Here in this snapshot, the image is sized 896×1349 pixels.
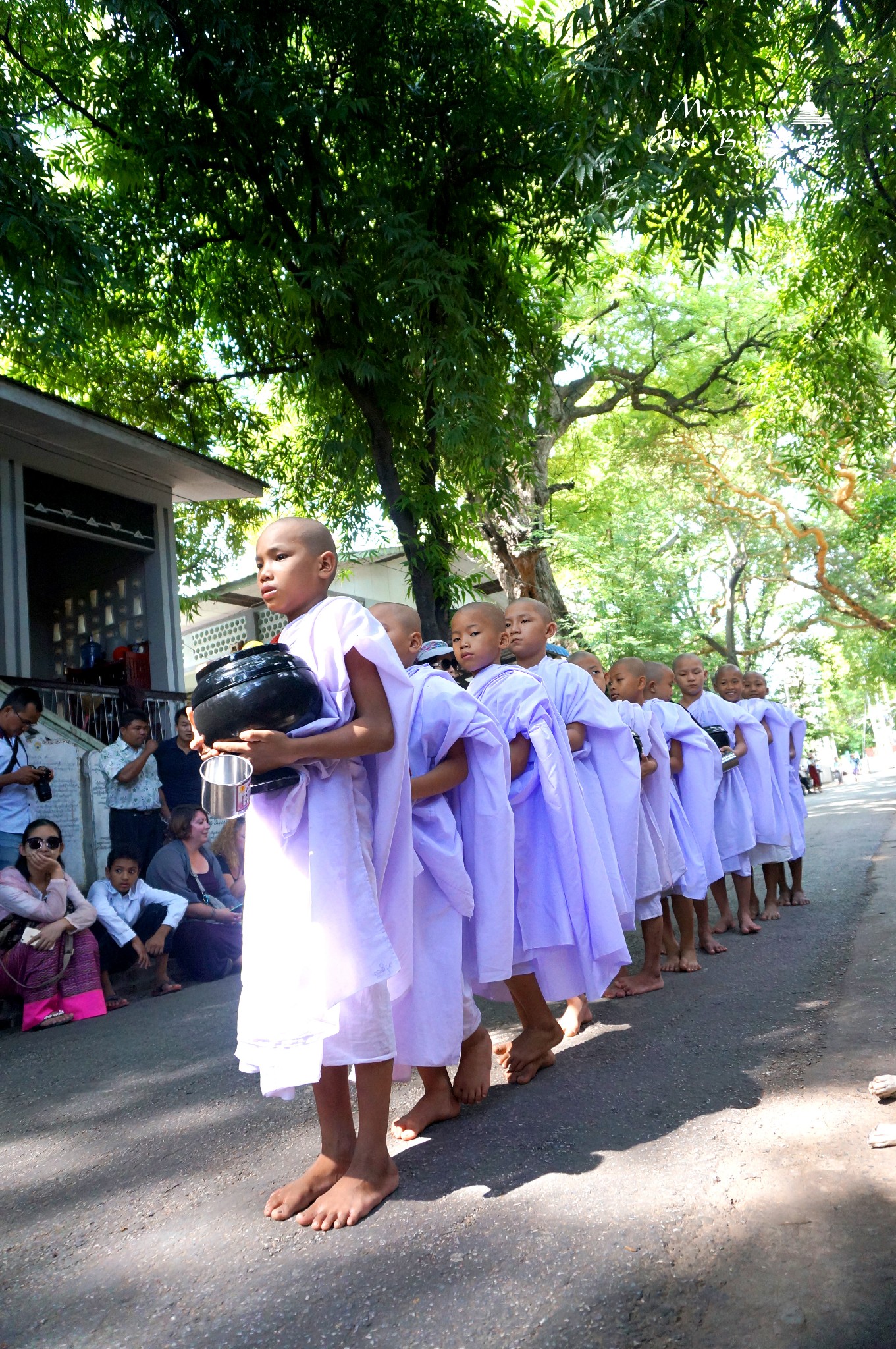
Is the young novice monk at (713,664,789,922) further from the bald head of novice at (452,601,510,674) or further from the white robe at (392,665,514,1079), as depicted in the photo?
the white robe at (392,665,514,1079)

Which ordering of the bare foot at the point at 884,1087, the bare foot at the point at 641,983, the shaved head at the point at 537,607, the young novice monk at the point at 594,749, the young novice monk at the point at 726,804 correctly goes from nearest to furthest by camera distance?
the bare foot at the point at 884,1087 → the young novice monk at the point at 594,749 → the shaved head at the point at 537,607 → the bare foot at the point at 641,983 → the young novice monk at the point at 726,804

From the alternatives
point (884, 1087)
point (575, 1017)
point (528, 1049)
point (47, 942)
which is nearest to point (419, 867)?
point (528, 1049)

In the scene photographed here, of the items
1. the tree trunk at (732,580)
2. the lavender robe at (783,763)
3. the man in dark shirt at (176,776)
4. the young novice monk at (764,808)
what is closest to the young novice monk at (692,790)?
the young novice monk at (764,808)

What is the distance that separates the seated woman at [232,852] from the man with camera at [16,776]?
2137mm

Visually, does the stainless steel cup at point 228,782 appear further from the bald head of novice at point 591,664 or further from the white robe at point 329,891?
the bald head of novice at point 591,664

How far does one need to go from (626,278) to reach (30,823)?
50.4ft

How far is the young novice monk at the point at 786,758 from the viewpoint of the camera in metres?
8.29

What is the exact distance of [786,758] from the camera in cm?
851

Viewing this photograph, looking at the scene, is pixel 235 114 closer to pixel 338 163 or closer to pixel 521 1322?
pixel 338 163

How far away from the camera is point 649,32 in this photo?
5.82 metres

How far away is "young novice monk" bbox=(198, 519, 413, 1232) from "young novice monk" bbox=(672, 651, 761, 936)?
15.2ft

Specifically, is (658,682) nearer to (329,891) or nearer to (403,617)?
(403,617)

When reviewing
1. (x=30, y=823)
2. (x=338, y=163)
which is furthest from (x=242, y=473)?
(x=30, y=823)

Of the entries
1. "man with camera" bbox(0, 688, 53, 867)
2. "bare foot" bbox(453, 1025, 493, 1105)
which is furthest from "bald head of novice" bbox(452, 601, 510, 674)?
"man with camera" bbox(0, 688, 53, 867)
